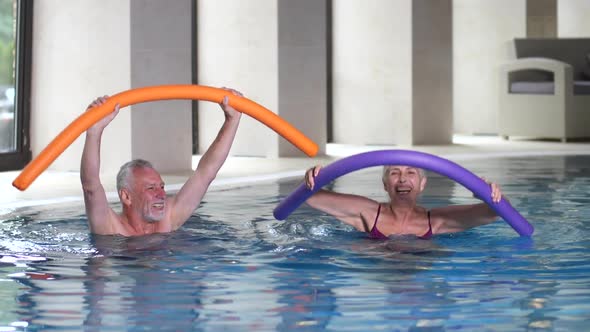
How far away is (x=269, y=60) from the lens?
501 inches

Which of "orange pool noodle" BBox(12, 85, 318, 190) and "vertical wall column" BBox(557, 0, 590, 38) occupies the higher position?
"vertical wall column" BBox(557, 0, 590, 38)

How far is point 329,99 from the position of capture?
49.9 feet

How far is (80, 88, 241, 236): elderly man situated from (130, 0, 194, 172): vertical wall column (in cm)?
441

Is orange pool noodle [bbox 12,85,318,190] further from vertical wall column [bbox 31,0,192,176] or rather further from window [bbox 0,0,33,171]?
window [bbox 0,0,33,171]

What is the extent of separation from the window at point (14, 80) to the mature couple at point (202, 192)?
487 centimetres

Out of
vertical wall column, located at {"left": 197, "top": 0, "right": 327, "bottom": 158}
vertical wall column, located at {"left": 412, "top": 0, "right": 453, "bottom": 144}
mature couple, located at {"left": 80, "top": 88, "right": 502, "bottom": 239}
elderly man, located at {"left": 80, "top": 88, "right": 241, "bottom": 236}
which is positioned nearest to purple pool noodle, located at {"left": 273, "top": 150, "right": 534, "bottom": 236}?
mature couple, located at {"left": 80, "top": 88, "right": 502, "bottom": 239}

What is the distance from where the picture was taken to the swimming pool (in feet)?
13.7

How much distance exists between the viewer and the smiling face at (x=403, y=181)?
604 cm

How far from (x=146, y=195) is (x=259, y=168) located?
5.43 m

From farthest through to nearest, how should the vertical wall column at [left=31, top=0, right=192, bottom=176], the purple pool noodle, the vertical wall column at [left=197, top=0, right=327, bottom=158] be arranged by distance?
the vertical wall column at [left=197, top=0, right=327, bottom=158], the vertical wall column at [left=31, top=0, right=192, bottom=176], the purple pool noodle

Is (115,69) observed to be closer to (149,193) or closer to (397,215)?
(149,193)

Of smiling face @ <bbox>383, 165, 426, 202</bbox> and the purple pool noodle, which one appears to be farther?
smiling face @ <bbox>383, 165, 426, 202</bbox>

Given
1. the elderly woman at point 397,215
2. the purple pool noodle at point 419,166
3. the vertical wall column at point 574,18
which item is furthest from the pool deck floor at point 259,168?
the vertical wall column at point 574,18

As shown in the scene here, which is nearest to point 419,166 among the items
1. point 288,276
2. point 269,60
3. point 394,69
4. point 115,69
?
point 288,276
